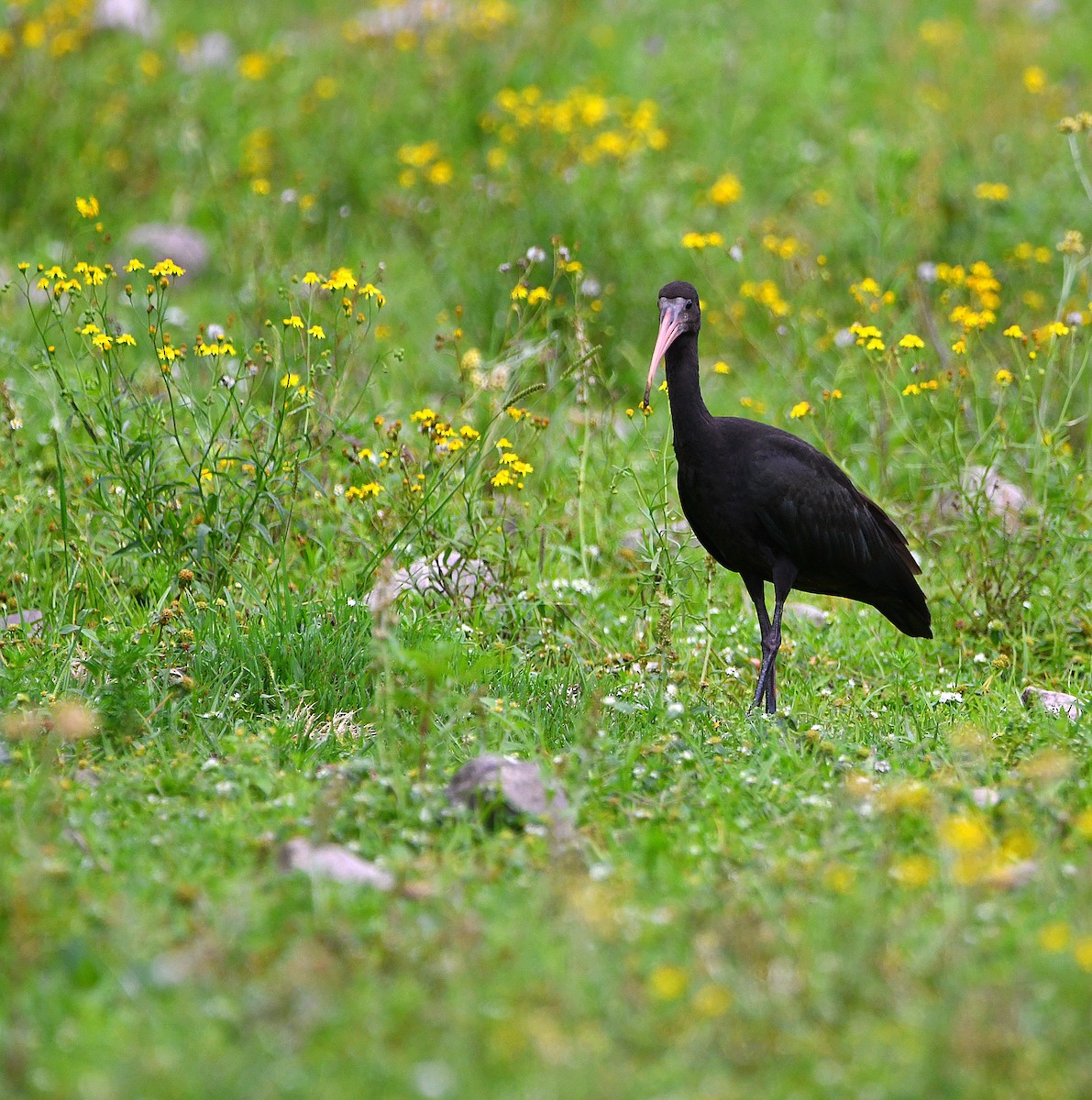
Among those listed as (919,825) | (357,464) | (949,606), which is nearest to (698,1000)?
(919,825)

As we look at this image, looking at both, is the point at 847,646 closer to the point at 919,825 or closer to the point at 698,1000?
the point at 919,825

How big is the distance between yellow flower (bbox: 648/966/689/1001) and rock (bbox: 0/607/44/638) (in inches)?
115

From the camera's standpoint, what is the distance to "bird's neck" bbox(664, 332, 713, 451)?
5.11 m

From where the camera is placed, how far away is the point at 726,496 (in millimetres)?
5039

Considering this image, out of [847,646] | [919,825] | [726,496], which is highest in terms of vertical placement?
[726,496]

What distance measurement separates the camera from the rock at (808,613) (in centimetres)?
603

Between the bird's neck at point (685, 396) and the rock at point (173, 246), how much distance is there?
4.60 m

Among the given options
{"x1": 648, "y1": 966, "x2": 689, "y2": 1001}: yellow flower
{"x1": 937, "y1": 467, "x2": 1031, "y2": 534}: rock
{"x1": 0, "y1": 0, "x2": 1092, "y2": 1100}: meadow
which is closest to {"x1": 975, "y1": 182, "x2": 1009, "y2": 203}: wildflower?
{"x1": 0, "y1": 0, "x2": 1092, "y2": 1100}: meadow

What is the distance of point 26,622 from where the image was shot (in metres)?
5.20

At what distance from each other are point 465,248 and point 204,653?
4139 millimetres

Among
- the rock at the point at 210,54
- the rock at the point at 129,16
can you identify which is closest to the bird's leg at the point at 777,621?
the rock at the point at 210,54

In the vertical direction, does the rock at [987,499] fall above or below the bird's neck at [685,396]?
below

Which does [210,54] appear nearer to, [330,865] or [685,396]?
[685,396]

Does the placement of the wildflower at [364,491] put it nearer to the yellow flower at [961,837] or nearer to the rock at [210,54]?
the yellow flower at [961,837]
